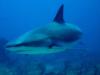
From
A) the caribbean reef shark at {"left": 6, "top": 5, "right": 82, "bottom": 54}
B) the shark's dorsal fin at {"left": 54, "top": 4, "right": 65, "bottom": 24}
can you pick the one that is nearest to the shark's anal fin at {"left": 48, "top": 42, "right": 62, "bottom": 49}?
the caribbean reef shark at {"left": 6, "top": 5, "right": 82, "bottom": 54}

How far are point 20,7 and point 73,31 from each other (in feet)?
532

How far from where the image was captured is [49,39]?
2.04 meters

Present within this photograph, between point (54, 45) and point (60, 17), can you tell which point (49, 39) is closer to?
point (54, 45)

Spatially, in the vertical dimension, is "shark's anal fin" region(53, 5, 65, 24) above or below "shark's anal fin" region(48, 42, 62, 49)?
above

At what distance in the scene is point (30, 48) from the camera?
6.08 feet

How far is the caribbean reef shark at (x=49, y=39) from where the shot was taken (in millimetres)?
1862

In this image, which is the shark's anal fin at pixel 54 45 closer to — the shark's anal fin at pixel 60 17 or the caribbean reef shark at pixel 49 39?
the caribbean reef shark at pixel 49 39

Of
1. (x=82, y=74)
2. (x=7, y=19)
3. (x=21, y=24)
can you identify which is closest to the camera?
(x=82, y=74)

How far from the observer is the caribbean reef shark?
1.86 metres

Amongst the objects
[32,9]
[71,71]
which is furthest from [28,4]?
[71,71]

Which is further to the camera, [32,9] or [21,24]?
[32,9]

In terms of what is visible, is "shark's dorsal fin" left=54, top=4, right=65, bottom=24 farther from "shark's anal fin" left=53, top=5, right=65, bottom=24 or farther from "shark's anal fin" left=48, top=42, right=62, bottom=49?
"shark's anal fin" left=48, top=42, right=62, bottom=49

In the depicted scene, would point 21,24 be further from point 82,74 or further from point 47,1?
point 82,74

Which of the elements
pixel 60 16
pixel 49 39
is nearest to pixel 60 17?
pixel 60 16
